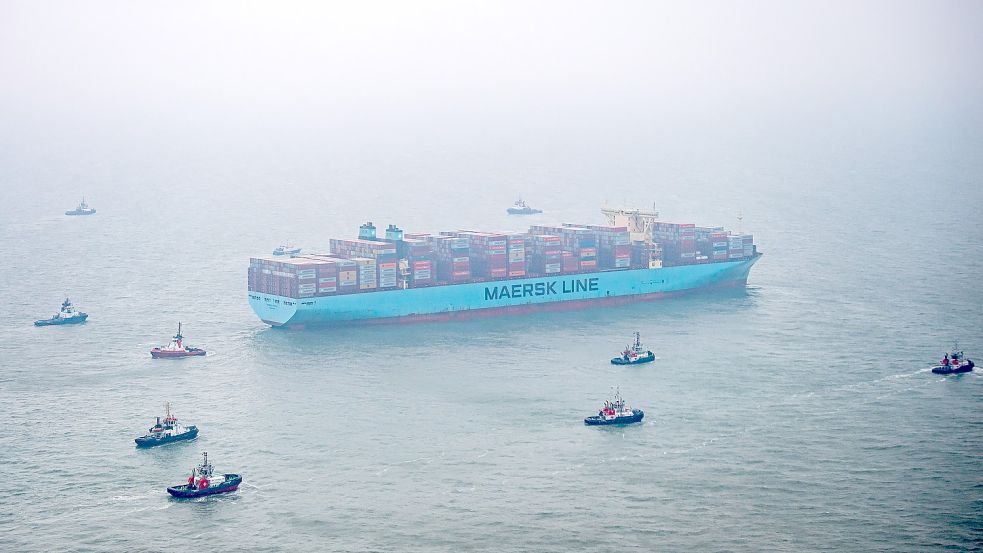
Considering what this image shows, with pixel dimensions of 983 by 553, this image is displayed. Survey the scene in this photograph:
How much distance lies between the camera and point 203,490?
73812mm

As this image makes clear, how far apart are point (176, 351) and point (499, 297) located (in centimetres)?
3154

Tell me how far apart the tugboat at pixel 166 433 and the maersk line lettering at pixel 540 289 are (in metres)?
44.2

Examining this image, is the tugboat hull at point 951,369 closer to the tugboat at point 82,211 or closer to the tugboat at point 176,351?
the tugboat at point 176,351

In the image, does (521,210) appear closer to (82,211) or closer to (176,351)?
(82,211)

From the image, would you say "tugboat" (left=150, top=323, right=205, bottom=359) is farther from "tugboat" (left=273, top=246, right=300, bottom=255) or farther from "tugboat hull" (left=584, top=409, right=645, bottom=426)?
"tugboat" (left=273, top=246, right=300, bottom=255)

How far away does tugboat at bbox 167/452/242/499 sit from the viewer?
73812 mm

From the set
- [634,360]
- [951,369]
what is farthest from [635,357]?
[951,369]

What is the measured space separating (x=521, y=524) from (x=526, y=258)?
59.9 m

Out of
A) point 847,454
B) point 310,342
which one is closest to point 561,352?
point 310,342

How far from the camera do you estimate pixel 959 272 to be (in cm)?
14175

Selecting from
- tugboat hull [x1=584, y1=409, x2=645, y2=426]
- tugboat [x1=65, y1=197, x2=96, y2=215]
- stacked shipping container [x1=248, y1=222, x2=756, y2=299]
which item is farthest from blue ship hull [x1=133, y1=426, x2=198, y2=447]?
tugboat [x1=65, y1=197, x2=96, y2=215]

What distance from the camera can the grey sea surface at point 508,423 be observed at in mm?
70750

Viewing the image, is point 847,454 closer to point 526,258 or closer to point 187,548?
point 187,548

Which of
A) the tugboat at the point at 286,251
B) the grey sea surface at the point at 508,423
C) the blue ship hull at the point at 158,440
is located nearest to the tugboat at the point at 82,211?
the grey sea surface at the point at 508,423
